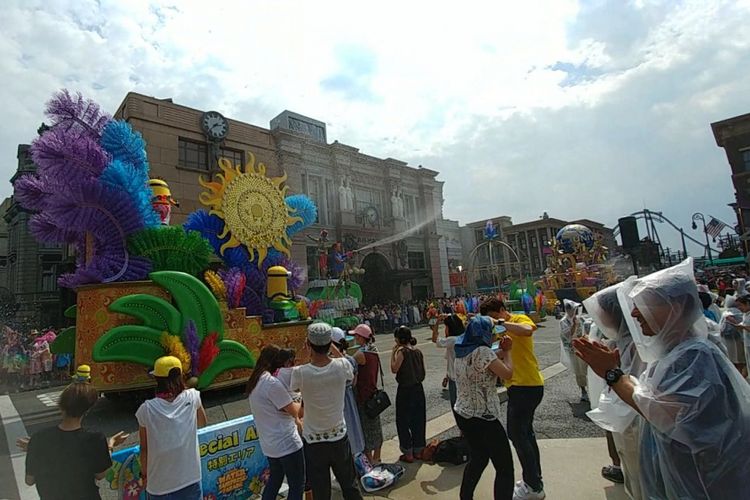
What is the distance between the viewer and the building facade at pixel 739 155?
28547 millimetres

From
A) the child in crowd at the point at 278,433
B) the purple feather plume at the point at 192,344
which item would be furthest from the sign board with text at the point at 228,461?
the purple feather plume at the point at 192,344

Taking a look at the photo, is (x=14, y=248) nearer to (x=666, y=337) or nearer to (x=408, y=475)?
(x=408, y=475)

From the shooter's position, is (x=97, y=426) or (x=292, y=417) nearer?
(x=292, y=417)

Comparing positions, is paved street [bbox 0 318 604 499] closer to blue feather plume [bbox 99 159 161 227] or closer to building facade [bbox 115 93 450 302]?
blue feather plume [bbox 99 159 161 227]

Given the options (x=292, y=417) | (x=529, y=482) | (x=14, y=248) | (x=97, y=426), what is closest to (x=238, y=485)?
(x=292, y=417)

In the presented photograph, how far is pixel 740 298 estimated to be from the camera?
19.9ft

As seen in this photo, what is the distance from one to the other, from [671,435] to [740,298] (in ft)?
20.5

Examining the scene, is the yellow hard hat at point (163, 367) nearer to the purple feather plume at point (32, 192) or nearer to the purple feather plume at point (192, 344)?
the purple feather plume at point (192, 344)

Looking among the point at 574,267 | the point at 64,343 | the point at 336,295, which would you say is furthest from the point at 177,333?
the point at 574,267

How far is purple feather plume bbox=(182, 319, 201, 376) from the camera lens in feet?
22.0

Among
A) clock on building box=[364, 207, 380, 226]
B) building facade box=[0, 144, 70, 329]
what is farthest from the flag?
building facade box=[0, 144, 70, 329]

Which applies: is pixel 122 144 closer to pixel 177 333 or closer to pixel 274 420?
pixel 177 333

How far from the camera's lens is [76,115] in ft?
22.6

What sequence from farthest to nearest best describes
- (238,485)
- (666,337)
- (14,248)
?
(14,248)
(238,485)
(666,337)
